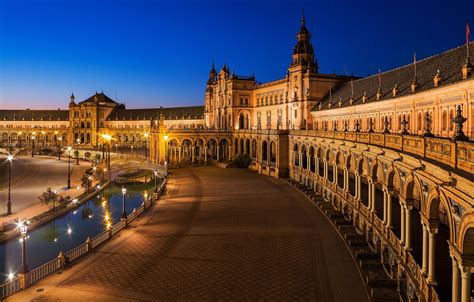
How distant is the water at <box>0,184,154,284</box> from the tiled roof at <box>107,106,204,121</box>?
74.5m

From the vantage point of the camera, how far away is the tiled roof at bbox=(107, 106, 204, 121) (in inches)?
5020

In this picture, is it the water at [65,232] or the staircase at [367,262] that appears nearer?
the staircase at [367,262]

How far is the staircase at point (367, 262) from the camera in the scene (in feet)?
60.7

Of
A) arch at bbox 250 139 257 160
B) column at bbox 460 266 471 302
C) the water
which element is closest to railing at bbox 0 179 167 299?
the water

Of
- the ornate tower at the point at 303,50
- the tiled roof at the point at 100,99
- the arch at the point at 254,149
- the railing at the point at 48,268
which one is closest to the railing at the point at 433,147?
the railing at the point at 48,268

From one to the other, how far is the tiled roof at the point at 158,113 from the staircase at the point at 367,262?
9471cm

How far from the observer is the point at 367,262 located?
22344mm

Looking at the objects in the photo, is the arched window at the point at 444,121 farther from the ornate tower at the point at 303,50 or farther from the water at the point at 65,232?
the ornate tower at the point at 303,50

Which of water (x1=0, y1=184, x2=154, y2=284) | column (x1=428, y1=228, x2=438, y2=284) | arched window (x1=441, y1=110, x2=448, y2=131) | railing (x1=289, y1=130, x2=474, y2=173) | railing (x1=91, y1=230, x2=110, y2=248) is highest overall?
arched window (x1=441, y1=110, x2=448, y2=131)

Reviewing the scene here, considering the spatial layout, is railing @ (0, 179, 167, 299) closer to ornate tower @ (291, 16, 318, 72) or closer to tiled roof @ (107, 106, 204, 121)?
Result: ornate tower @ (291, 16, 318, 72)

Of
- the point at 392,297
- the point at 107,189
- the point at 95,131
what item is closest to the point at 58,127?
the point at 95,131

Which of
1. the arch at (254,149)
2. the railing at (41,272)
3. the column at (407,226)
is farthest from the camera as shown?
the arch at (254,149)

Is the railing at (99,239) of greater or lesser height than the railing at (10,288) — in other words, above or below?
above

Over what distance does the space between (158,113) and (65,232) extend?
103425mm
